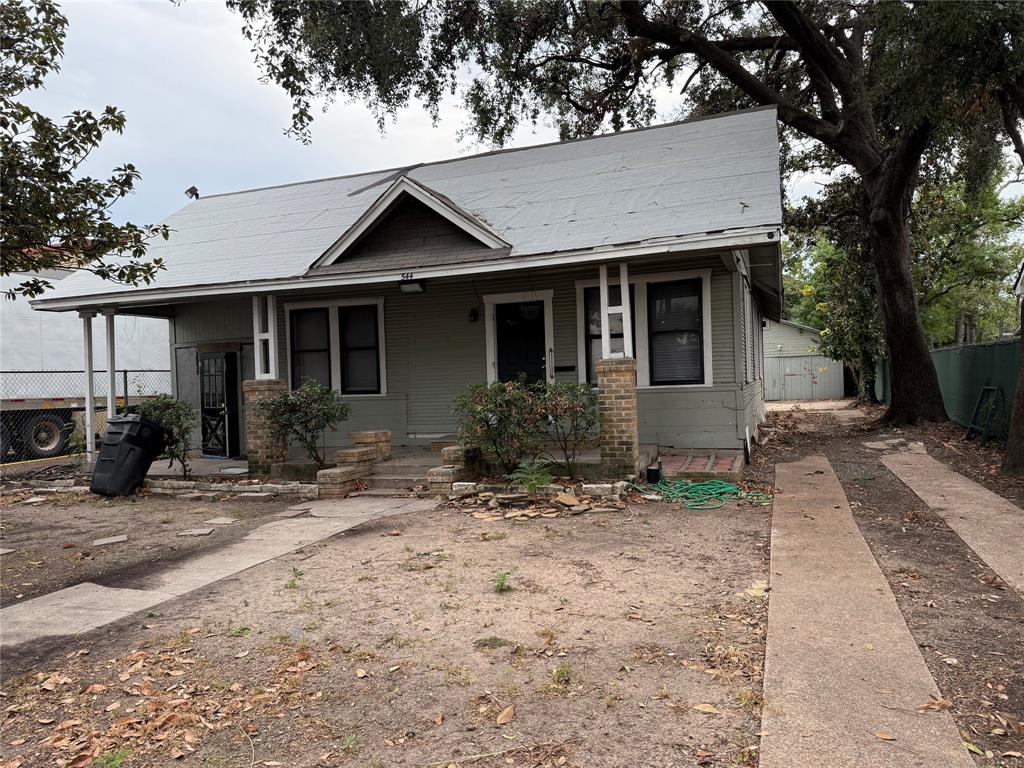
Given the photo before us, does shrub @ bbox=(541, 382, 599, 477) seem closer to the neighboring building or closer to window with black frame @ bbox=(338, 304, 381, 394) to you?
window with black frame @ bbox=(338, 304, 381, 394)

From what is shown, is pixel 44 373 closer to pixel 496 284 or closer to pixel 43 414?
pixel 43 414

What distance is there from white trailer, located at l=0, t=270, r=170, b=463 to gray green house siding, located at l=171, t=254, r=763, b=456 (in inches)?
113

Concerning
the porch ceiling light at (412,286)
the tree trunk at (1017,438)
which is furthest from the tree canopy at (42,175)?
Result: the tree trunk at (1017,438)

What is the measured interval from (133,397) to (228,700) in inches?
548

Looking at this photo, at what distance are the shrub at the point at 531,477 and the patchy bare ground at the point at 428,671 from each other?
226 centimetres

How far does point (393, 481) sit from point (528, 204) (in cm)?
473

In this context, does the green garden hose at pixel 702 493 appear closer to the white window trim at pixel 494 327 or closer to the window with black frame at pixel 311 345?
the white window trim at pixel 494 327

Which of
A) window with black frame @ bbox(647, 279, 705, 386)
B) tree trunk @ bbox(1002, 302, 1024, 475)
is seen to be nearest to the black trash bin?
window with black frame @ bbox(647, 279, 705, 386)

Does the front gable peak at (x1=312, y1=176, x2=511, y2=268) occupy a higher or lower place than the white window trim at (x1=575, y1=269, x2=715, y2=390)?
higher

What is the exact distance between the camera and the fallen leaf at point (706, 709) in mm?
3080

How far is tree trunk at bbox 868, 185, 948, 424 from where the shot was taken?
50.2 feet

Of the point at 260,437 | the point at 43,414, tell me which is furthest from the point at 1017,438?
the point at 43,414

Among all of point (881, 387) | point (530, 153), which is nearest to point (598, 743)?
point (530, 153)

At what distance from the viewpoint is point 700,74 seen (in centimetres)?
1769
